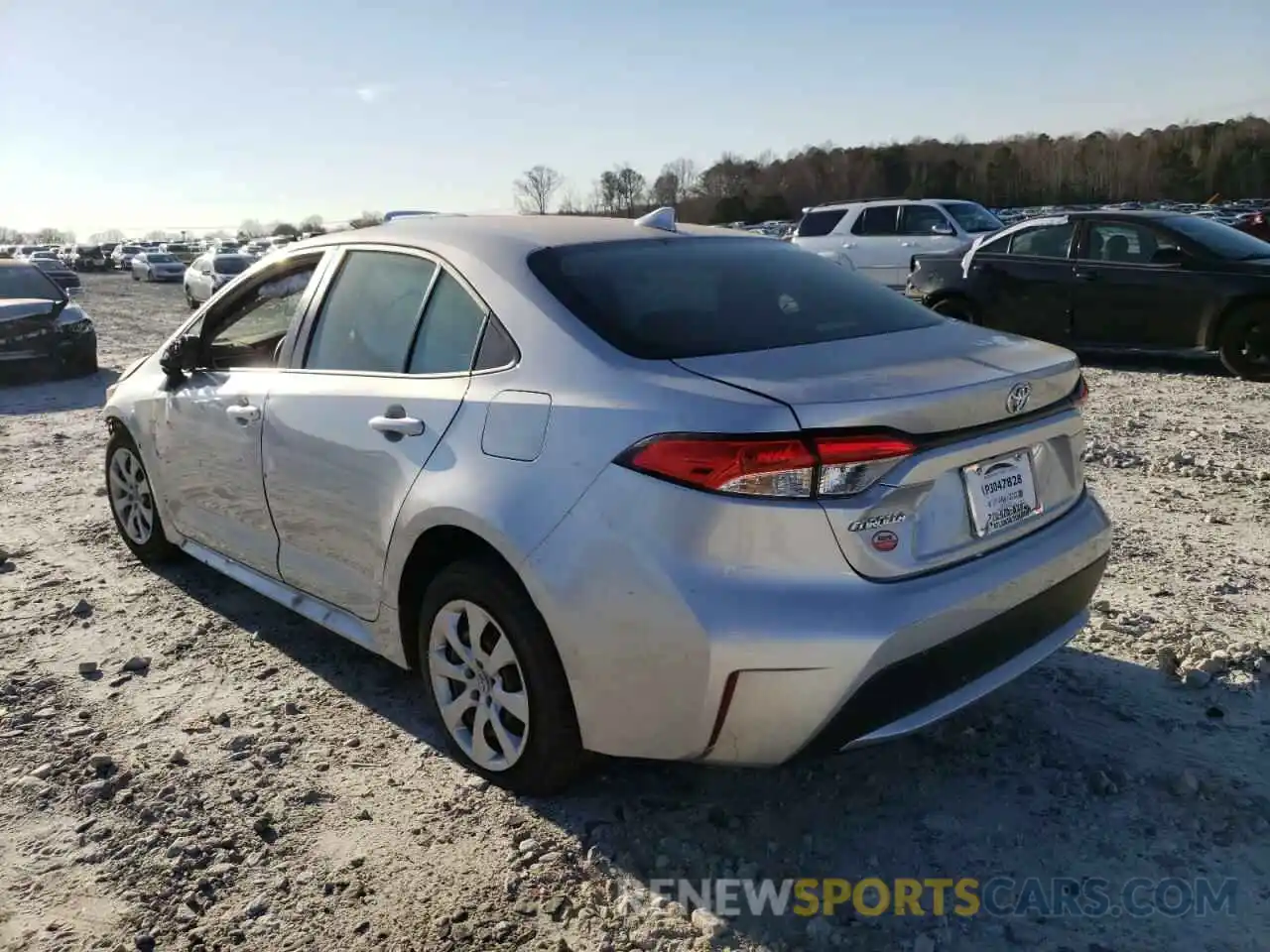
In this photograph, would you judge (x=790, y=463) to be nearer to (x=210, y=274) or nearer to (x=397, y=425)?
(x=397, y=425)

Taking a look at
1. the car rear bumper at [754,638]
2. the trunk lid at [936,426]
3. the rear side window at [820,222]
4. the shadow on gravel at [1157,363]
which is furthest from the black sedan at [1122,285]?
the car rear bumper at [754,638]

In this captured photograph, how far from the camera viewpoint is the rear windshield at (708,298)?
2.90m

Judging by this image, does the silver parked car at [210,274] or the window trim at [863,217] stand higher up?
the window trim at [863,217]

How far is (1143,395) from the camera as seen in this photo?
8602 millimetres

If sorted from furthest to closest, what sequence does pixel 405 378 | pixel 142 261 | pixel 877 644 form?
pixel 142 261, pixel 405 378, pixel 877 644

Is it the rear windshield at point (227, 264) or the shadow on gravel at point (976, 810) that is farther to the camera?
the rear windshield at point (227, 264)

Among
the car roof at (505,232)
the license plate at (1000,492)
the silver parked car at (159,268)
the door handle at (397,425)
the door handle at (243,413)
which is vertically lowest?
the silver parked car at (159,268)

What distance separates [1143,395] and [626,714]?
7.45 meters

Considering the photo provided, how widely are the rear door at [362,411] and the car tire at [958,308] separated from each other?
8.42 metres

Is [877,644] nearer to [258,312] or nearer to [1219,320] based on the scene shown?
[258,312]

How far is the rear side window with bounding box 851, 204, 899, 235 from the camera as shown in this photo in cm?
1633

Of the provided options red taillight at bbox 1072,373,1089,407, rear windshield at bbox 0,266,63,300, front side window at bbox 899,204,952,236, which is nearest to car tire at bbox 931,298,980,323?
front side window at bbox 899,204,952,236

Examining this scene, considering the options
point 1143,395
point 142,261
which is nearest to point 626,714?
point 1143,395

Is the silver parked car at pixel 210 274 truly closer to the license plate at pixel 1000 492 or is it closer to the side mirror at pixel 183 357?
the side mirror at pixel 183 357
